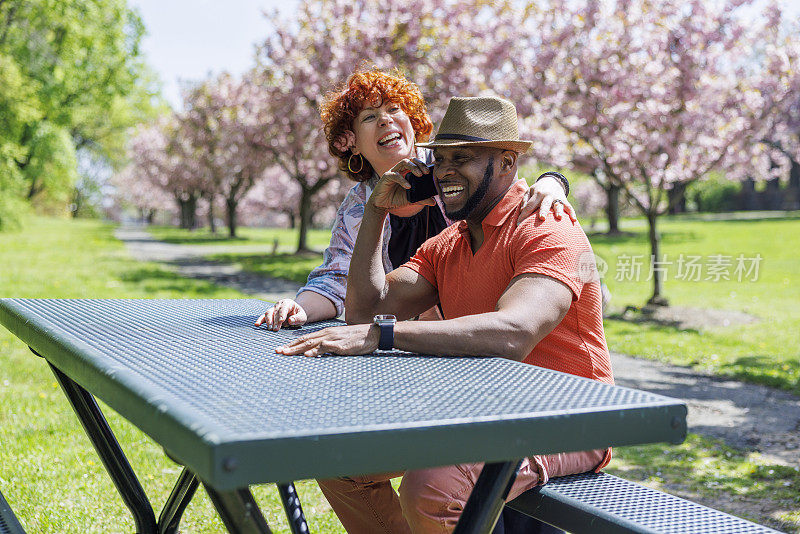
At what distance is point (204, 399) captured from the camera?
1.45 meters

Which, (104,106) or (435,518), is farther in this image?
(104,106)

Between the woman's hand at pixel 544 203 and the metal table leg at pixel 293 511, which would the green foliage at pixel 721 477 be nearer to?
the woman's hand at pixel 544 203

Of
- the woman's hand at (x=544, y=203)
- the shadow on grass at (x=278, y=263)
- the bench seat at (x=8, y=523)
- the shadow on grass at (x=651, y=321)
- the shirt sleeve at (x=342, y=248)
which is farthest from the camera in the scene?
the shadow on grass at (x=278, y=263)

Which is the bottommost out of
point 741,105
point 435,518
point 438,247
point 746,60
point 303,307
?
point 435,518

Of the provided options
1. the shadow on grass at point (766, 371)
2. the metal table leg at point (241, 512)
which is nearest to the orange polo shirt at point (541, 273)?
the metal table leg at point (241, 512)

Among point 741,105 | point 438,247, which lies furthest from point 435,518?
point 741,105

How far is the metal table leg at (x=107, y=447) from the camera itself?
2699 mm

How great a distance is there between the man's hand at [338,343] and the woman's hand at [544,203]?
2.12ft

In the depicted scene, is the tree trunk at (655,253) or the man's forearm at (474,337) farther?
the tree trunk at (655,253)

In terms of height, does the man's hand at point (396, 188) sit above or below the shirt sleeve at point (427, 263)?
above

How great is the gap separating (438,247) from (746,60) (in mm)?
12642

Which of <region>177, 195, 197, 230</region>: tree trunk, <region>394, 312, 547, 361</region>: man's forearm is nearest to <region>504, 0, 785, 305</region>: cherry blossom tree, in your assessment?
<region>394, 312, 547, 361</region>: man's forearm

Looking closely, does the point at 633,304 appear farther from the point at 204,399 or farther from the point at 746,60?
the point at 204,399

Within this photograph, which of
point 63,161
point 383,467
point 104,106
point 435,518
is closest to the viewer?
point 383,467
